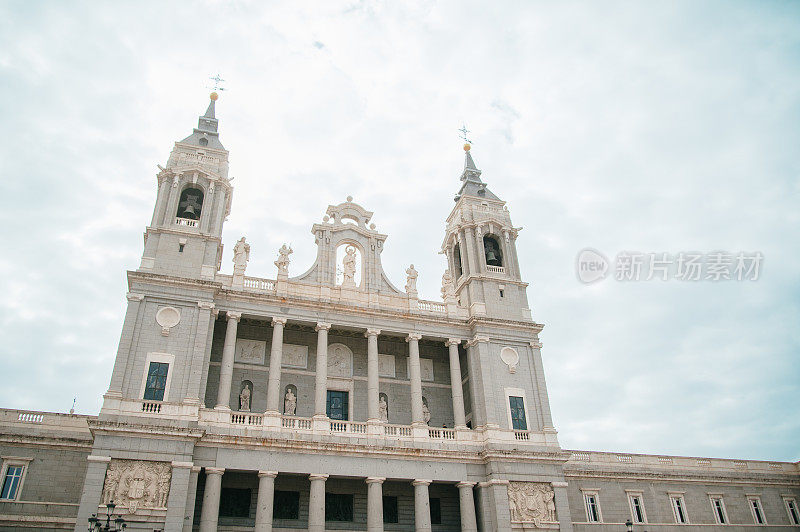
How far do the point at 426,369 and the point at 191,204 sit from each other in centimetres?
1644

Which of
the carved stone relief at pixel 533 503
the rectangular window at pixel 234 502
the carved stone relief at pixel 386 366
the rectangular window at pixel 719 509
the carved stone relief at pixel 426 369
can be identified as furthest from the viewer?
the rectangular window at pixel 719 509

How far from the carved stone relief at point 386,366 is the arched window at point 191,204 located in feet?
43.0

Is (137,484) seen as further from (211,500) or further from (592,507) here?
(592,507)

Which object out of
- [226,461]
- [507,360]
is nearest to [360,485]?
[226,461]

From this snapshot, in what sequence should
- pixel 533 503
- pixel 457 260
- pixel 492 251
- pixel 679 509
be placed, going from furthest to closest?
pixel 457 260 → pixel 492 251 → pixel 679 509 → pixel 533 503

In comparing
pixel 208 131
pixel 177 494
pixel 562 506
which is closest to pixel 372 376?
pixel 177 494

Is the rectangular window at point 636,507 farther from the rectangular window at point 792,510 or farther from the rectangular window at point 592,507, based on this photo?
the rectangular window at point 792,510

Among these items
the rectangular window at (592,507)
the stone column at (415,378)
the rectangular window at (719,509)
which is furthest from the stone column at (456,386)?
the rectangular window at (719,509)

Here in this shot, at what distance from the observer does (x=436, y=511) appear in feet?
107

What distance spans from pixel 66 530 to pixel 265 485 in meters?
9.08

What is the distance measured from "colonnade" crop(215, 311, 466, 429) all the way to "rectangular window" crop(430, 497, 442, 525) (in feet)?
14.1

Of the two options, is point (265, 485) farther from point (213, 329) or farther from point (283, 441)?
point (213, 329)

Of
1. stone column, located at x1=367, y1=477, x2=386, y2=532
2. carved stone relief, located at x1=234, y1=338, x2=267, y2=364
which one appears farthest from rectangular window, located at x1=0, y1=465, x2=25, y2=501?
stone column, located at x1=367, y1=477, x2=386, y2=532

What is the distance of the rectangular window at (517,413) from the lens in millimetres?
33062
